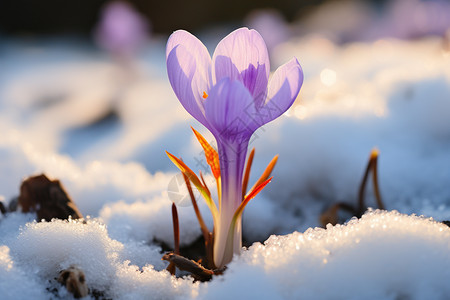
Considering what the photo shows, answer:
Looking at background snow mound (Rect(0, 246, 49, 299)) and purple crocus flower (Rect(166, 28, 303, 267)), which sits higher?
purple crocus flower (Rect(166, 28, 303, 267))

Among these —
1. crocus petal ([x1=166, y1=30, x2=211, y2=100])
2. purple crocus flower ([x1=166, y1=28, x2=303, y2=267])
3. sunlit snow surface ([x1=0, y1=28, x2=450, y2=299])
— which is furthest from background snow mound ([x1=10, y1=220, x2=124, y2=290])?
crocus petal ([x1=166, y1=30, x2=211, y2=100])

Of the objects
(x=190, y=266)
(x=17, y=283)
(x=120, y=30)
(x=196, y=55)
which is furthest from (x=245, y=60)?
(x=120, y=30)

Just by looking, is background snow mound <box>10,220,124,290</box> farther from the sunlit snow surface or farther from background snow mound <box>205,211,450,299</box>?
background snow mound <box>205,211,450,299</box>

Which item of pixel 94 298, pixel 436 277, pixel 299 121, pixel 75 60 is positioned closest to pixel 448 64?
pixel 299 121

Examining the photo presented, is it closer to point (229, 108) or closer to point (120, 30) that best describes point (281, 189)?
point (229, 108)

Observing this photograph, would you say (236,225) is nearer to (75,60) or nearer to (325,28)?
(75,60)
